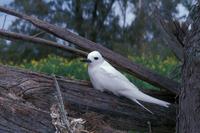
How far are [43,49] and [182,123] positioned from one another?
1292 centimetres

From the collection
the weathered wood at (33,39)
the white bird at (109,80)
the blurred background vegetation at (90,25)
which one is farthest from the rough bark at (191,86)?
the blurred background vegetation at (90,25)

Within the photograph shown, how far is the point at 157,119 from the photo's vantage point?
426cm

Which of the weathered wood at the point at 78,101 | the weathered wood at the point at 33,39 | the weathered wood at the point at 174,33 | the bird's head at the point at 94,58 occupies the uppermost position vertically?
the weathered wood at the point at 174,33

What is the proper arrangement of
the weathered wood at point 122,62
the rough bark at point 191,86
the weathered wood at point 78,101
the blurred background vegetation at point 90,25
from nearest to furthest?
the rough bark at point 191,86 → the weathered wood at point 78,101 → the weathered wood at point 122,62 → the blurred background vegetation at point 90,25

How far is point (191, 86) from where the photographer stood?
11.0 ft

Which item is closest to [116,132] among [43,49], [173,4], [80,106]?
[80,106]

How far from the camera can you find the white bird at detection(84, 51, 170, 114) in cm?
407

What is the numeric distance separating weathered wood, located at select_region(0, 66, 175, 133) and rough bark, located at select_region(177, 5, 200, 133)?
0.73 meters

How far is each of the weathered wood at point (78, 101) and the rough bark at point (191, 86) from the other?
73 cm

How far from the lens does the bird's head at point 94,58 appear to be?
4.07 metres

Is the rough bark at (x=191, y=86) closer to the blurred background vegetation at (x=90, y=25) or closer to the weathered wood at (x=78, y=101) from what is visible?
the weathered wood at (x=78, y=101)

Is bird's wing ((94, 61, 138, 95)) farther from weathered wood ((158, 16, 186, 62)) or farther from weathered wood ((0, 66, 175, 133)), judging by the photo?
weathered wood ((158, 16, 186, 62))

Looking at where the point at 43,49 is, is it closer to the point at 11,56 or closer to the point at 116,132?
the point at 11,56

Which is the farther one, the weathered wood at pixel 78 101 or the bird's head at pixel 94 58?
the bird's head at pixel 94 58
